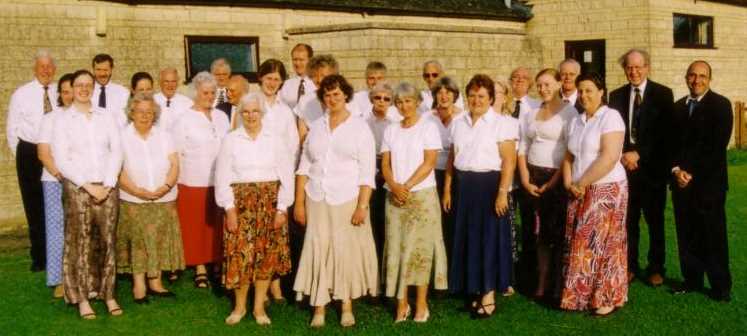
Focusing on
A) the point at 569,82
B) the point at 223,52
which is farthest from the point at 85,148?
the point at 223,52

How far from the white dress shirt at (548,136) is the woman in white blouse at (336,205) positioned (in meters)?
1.55

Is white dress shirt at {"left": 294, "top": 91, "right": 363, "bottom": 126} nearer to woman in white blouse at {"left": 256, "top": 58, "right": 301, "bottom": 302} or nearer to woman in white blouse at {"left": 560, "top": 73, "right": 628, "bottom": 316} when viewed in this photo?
woman in white blouse at {"left": 256, "top": 58, "right": 301, "bottom": 302}

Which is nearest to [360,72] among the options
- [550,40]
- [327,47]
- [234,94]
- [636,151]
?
[327,47]

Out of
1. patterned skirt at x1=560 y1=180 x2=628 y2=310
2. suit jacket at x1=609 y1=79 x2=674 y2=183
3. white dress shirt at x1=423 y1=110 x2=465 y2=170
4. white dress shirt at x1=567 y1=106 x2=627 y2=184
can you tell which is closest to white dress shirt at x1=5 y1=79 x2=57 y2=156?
white dress shirt at x1=423 y1=110 x2=465 y2=170

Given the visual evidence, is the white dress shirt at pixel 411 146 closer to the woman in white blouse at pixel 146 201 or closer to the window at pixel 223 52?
the woman in white blouse at pixel 146 201

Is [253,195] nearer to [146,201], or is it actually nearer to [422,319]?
[146,201]

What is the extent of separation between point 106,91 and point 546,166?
14.8 ft

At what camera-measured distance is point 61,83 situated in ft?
20.8

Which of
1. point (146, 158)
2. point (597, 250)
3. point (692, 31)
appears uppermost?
point (692, 31)

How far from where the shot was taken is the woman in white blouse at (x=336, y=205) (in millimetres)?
5637

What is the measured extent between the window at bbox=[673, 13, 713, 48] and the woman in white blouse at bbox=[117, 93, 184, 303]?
1504cm

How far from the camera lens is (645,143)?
258 inches

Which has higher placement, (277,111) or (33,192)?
(277,111)

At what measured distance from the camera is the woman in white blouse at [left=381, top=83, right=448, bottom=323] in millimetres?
5688
